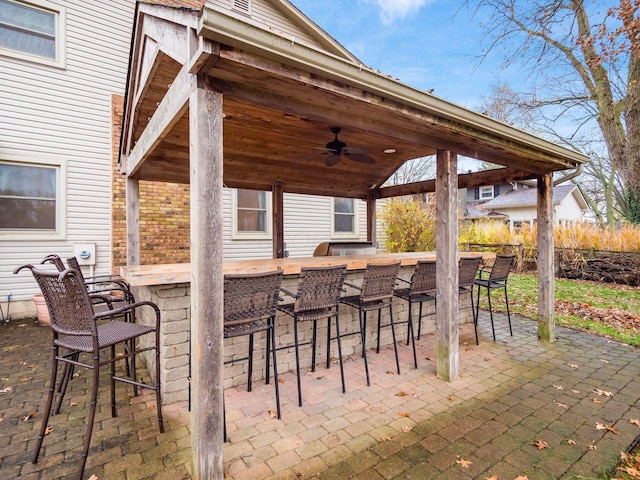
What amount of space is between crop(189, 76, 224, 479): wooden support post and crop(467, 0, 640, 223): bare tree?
11.7 metres

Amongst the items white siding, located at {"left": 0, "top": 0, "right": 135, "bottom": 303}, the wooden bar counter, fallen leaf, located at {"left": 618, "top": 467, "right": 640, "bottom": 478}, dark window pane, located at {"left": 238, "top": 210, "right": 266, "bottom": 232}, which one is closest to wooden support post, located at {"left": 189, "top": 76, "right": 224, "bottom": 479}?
the wooden bar counter

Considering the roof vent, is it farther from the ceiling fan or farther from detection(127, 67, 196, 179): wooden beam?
detection(127, 67, 196, 179): wooden beam

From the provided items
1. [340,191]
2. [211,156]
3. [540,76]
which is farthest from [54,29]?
[540,76]

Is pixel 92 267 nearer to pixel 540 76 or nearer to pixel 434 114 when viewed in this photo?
pixel 434 114

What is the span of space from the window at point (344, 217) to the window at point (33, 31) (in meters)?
6.63

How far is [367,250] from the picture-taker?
543cm

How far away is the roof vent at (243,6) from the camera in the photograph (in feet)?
25.2

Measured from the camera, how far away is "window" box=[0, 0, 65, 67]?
5.71 metres

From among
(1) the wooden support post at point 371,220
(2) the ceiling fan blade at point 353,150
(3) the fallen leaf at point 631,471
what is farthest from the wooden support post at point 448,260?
(1) the wooden support post at point 371,220

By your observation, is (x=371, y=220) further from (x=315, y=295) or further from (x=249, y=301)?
(x=249, y=301)

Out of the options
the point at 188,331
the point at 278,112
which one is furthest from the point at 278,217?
the point at 188,331

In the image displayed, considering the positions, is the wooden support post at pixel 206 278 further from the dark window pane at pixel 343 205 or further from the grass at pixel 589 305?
the dark window pane at pixel 343 205

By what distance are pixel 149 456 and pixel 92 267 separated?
525 cm

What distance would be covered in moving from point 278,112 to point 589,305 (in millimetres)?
6689
